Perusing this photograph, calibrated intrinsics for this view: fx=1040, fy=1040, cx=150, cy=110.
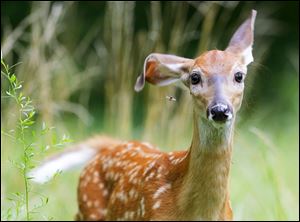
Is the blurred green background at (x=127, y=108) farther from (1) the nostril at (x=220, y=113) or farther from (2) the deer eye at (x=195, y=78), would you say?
(1) the nostril at (x=220, y=113)

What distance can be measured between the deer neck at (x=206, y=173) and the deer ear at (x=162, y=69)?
273 mm

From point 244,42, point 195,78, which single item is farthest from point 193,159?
point 244,42

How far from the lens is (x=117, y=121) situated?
703 centimetres

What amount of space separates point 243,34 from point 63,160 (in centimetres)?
144

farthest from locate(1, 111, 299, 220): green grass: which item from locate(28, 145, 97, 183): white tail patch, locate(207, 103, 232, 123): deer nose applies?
locate(207, 103, 232, 123): deer nose

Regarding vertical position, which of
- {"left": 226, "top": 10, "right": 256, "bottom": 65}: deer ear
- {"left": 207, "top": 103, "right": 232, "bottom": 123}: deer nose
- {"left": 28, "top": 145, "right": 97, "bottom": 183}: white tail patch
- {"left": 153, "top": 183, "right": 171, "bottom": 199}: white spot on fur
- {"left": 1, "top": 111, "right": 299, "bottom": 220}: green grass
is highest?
{"left": 226, "top": 10, "right": 256, "bottom": 65}: deer ear

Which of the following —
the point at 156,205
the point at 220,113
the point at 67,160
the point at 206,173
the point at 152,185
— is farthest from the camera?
the point at 67,160

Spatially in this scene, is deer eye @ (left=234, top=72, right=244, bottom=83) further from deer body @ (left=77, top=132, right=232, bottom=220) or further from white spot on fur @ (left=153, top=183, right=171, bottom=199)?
white spot on fur @ (left=153, top=183, right=171, bottom=199)

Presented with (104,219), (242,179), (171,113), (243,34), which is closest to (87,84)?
(171,113)

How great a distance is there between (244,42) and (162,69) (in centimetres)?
43

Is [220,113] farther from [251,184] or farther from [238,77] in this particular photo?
[251,184]

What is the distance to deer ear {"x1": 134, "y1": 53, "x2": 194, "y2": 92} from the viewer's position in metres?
4.61

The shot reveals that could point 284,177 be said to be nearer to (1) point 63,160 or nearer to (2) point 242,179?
(2) point 242,179

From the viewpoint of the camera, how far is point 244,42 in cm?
484
